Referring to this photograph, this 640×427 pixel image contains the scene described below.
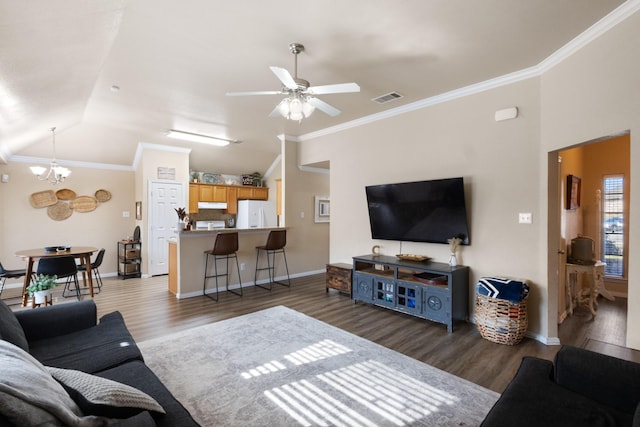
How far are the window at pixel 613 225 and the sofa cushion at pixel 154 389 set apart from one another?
248 inches

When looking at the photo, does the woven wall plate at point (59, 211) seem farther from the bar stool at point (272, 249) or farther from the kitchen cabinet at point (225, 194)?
the bar stool at point (272, 249)

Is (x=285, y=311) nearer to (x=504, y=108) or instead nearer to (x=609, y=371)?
(x=609, y=371)

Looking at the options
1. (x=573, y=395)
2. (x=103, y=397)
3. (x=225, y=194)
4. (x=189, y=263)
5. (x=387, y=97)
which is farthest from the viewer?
(x=225, y=194)

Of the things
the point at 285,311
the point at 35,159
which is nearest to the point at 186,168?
the point at 35,159

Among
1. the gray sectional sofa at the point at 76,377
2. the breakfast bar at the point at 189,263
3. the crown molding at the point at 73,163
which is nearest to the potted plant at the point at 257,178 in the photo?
the crown molding at the point at 73,163

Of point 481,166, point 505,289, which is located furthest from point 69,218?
point 505,289

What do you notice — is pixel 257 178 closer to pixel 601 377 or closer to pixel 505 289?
→ pixel 505 289

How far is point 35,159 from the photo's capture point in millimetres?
6031

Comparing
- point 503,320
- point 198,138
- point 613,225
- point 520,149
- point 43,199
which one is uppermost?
point 198,138

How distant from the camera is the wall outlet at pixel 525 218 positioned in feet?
10.8

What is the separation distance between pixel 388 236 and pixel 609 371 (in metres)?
3.02

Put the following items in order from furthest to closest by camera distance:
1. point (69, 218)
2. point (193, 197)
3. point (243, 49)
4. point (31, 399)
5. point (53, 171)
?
point (193, 197) → point (69, 218) → point (53, 171) → point (243, 49) → point (31, 399)

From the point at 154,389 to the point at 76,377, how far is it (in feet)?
1.19

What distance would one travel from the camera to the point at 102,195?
22.1ft
